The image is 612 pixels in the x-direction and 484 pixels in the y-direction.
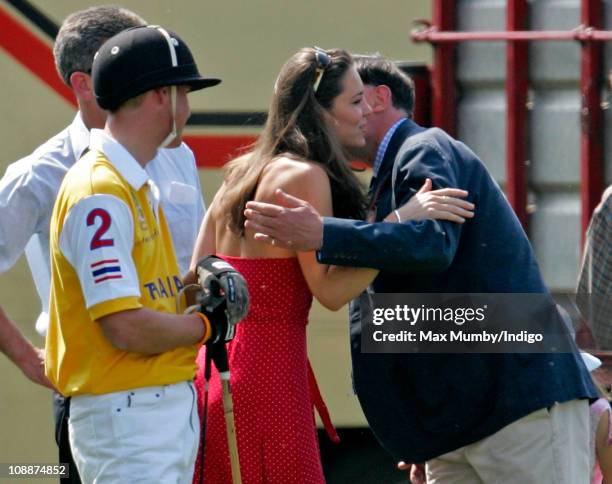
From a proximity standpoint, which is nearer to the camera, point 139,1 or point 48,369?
point 48,369

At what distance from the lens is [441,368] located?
335 centimetres

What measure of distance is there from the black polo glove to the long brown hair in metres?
0.38

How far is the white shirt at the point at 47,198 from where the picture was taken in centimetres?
364

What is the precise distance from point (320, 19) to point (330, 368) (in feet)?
4.10

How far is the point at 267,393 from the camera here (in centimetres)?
338

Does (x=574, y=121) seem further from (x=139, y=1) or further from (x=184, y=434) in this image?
(x=184, y=434)

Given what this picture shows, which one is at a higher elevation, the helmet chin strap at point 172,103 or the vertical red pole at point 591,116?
the helmet chin strap at point 172,103

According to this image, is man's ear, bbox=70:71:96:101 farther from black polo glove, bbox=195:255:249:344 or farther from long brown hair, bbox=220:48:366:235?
black polo glove, bbox=195:255:249:344

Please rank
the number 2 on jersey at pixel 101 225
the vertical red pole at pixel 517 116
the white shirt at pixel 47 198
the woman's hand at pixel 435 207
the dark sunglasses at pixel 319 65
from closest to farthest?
the number 2 on jersey at pixel 101 225 → the woman's hand at pixel 435 207 → the dark sunglasses at pixel 319 65 → the white shirt at pixel 47 198 → the vertical red pole at pixel 517 116

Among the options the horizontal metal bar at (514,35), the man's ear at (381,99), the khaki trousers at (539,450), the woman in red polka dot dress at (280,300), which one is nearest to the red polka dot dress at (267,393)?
the woman in red polka dot dress at (280,300)

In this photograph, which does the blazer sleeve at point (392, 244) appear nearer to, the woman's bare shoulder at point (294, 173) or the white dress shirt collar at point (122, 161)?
the woman's bare shoulder at point (294, 173)

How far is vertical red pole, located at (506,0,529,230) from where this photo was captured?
15.6ft

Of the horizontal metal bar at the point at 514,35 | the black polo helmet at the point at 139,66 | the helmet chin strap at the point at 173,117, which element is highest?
the black polo helmet at the point at 139,66

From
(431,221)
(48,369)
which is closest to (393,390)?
(431,221)
